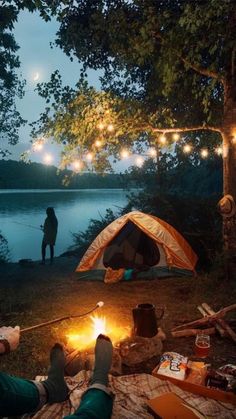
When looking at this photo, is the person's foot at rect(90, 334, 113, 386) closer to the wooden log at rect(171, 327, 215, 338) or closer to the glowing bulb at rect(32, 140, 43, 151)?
the wooden log at rect(171, 327, 215, 338)

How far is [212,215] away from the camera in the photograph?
11.3 m

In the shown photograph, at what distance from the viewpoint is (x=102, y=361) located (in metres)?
3.24

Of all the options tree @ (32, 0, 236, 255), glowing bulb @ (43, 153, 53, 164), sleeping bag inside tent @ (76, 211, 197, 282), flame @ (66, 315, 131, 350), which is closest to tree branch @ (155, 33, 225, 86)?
tree @ (32, 0, 236, 255)

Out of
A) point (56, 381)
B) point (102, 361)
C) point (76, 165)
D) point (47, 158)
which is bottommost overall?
point (56, 381)

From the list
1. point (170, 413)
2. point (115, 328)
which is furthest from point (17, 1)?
point (170, 413)

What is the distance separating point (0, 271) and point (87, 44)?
751cm

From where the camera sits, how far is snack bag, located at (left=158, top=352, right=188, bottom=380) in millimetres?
4081

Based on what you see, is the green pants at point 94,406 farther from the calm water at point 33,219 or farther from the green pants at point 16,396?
the calm water at point 33,219

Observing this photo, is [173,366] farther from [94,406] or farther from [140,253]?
[140,253]

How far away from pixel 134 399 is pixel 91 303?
3.74 metres

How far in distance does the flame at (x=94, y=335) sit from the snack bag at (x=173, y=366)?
878mm

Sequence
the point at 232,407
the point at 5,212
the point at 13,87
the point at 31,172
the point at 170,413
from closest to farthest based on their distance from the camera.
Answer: the point at 170,413, the point at 232,407, the point at 13,87, the point at 31,172, the point at 5,212

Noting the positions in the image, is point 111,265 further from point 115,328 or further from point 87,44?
point 87,44

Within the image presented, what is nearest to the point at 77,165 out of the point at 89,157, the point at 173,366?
the point at 89,157
